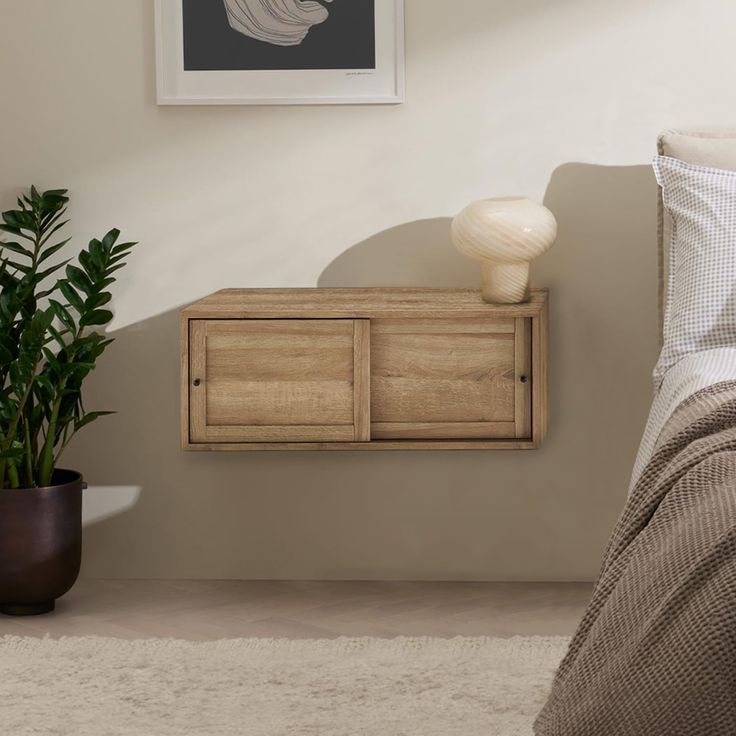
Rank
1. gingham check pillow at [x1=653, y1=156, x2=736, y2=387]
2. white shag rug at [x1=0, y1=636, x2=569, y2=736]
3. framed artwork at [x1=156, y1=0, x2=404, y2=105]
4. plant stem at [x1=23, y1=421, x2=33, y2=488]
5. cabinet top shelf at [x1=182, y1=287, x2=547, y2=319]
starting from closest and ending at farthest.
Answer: white shag rug at [x1=0, y1=636, x2=569, y2=736], gingham check pillow at [x1=653, y1=156, x2=736, y2=387], cabinet top shelf at [x1=182, y1=287, x2=547, y2=319], plant stem at [x1=23, y1=421, x2=33, y2=488], framed artwork at [x1=156, y1=0, x2=404, y2=105]

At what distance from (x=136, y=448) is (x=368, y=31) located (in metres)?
1.35

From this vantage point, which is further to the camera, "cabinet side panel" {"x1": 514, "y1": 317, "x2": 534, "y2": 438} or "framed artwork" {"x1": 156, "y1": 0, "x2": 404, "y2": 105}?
"framed artwork" {"x1": 156, "y1": 0, "x2": 404, "y2": 105}

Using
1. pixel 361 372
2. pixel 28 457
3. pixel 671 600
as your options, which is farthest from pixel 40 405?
pixel 671 600

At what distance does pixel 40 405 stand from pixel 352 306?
875 mm

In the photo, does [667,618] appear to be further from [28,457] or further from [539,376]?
[28,457]

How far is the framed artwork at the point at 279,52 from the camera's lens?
9.66ft

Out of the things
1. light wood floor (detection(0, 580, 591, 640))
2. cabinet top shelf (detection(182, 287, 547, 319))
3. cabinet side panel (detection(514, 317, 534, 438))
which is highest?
cabinet top shelf (detection(182, 287, 547, 319))

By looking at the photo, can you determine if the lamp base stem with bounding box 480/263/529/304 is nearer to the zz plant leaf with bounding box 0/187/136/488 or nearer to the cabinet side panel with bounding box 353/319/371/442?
the cabinet side panel with bounding box 353/319/371/442

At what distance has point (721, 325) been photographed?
2.37 meters

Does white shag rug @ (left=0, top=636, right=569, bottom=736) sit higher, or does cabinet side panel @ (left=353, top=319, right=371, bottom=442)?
cabinet side panel @ (left=353, top=319, right=371, bottom=442)

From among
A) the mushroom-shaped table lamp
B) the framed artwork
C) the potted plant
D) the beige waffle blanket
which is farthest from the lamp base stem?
the beige waffle blanket

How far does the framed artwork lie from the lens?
2943mm

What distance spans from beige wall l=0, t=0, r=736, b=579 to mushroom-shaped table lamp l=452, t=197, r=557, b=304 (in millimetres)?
271

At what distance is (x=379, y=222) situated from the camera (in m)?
3.03
